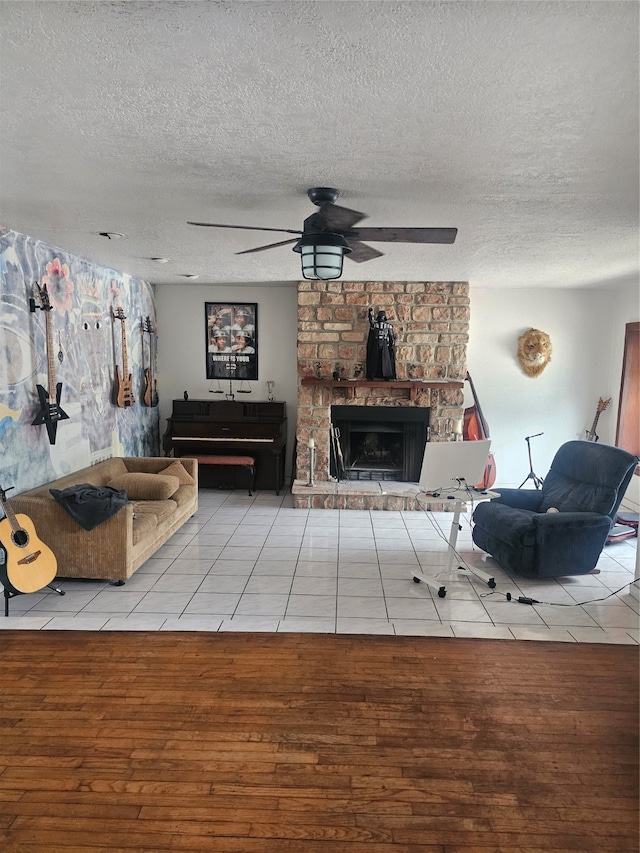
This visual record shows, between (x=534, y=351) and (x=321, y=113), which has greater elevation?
(x=321, y=113)

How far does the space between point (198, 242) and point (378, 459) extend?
351 centimetres

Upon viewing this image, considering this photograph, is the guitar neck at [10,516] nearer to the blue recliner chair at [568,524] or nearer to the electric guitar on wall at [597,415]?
the blue recliner chair at [568,524]

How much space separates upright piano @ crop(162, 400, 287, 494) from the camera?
665 centimetres

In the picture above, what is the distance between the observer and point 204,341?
719 centimetres

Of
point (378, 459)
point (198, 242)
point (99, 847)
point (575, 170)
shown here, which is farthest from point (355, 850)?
point (378, 459)

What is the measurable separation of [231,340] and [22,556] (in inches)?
158

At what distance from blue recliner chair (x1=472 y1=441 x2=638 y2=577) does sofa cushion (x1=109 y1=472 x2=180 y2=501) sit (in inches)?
108

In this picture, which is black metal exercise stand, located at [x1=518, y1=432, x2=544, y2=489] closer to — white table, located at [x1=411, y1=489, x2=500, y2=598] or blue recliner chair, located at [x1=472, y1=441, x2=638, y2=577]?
blue recliner chair, located at [x1=472, y1=441, x2=638, y2=577]

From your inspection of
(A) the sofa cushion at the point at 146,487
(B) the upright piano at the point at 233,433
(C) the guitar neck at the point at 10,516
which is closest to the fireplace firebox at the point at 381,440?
(B) the upright piano at the point at 233,433

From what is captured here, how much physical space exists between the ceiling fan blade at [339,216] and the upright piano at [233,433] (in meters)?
4.09

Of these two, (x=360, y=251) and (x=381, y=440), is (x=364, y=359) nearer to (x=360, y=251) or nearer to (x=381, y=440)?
(x=381, y=440)

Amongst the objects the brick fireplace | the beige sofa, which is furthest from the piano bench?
the beige sofa

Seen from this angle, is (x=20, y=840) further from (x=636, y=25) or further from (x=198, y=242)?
(x=198, y=242)

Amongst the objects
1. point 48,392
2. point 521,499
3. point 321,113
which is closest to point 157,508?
point 48,392
